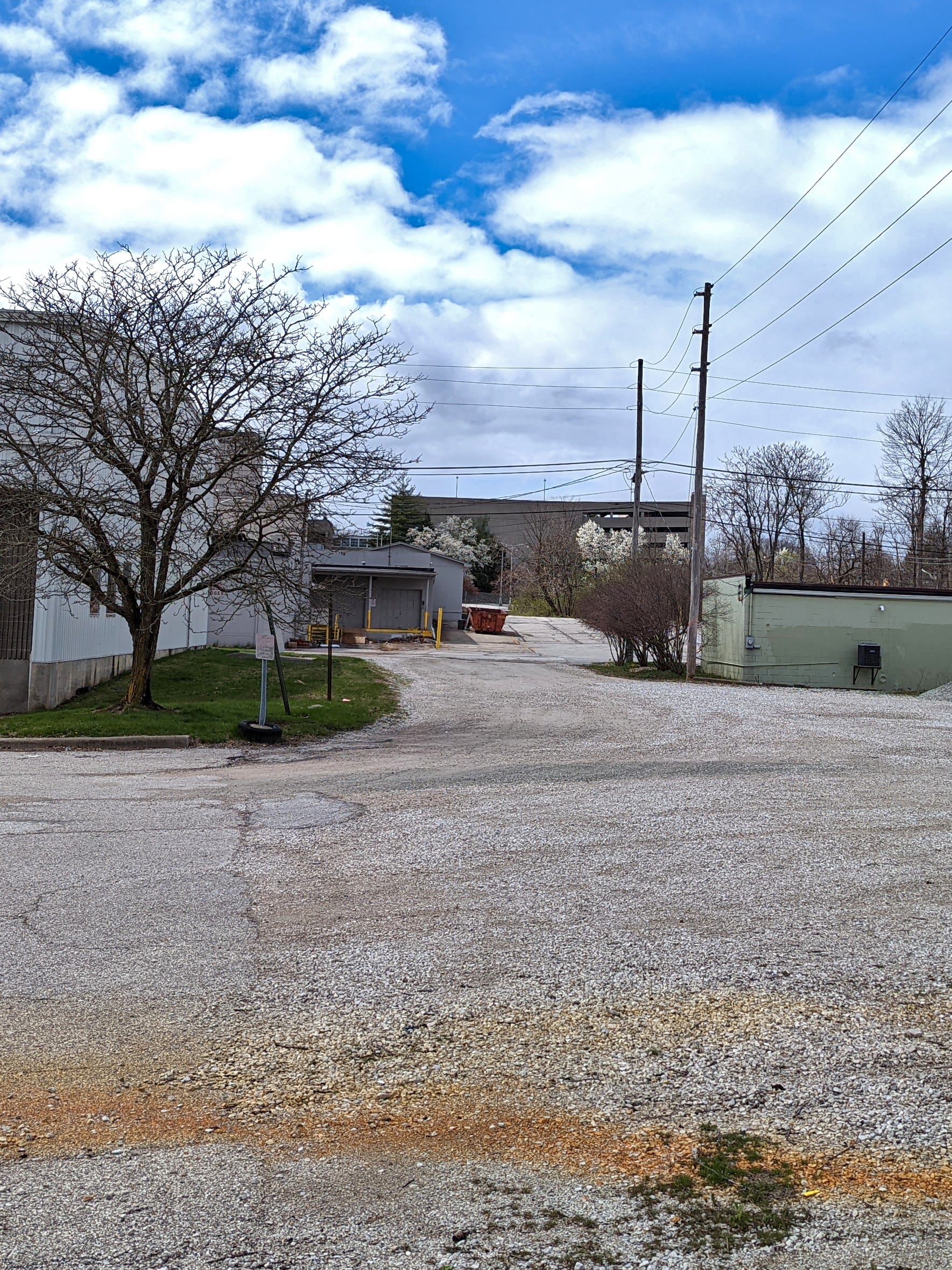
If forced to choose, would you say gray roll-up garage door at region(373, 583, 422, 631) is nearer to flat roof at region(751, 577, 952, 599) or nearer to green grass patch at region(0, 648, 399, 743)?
flat roof at region(751, 577, 952, 599)

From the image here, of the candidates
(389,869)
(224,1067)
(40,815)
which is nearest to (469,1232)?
(224,1067)

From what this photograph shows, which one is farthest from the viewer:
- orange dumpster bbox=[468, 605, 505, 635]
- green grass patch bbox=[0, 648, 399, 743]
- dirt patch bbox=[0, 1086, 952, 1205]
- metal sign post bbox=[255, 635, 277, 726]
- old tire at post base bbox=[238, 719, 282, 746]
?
orange dumpster bbox=[468, 605, 505, 635]

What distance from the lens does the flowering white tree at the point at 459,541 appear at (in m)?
83.8

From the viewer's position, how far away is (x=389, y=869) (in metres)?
8.10

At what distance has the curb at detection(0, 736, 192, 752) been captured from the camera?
15.8 meters

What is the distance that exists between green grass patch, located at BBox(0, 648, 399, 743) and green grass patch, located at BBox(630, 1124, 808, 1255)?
45.0ft

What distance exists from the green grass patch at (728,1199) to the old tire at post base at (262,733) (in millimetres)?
13163

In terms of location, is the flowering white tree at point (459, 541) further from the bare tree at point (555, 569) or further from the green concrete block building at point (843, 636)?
the green concrete block building at point (843, 636)

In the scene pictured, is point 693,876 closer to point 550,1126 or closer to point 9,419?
point 550,1126

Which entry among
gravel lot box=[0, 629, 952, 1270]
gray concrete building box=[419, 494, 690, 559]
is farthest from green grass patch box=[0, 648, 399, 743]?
gray concrete building box=[419, 494, 690, 559]

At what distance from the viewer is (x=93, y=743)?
15984 mm

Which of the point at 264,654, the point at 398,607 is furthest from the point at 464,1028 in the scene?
the point at 398,607

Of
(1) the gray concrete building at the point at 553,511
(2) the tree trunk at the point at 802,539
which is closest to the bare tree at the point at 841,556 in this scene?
(2) the tree trunk at the point at 802,539

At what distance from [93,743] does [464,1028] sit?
487 inches
